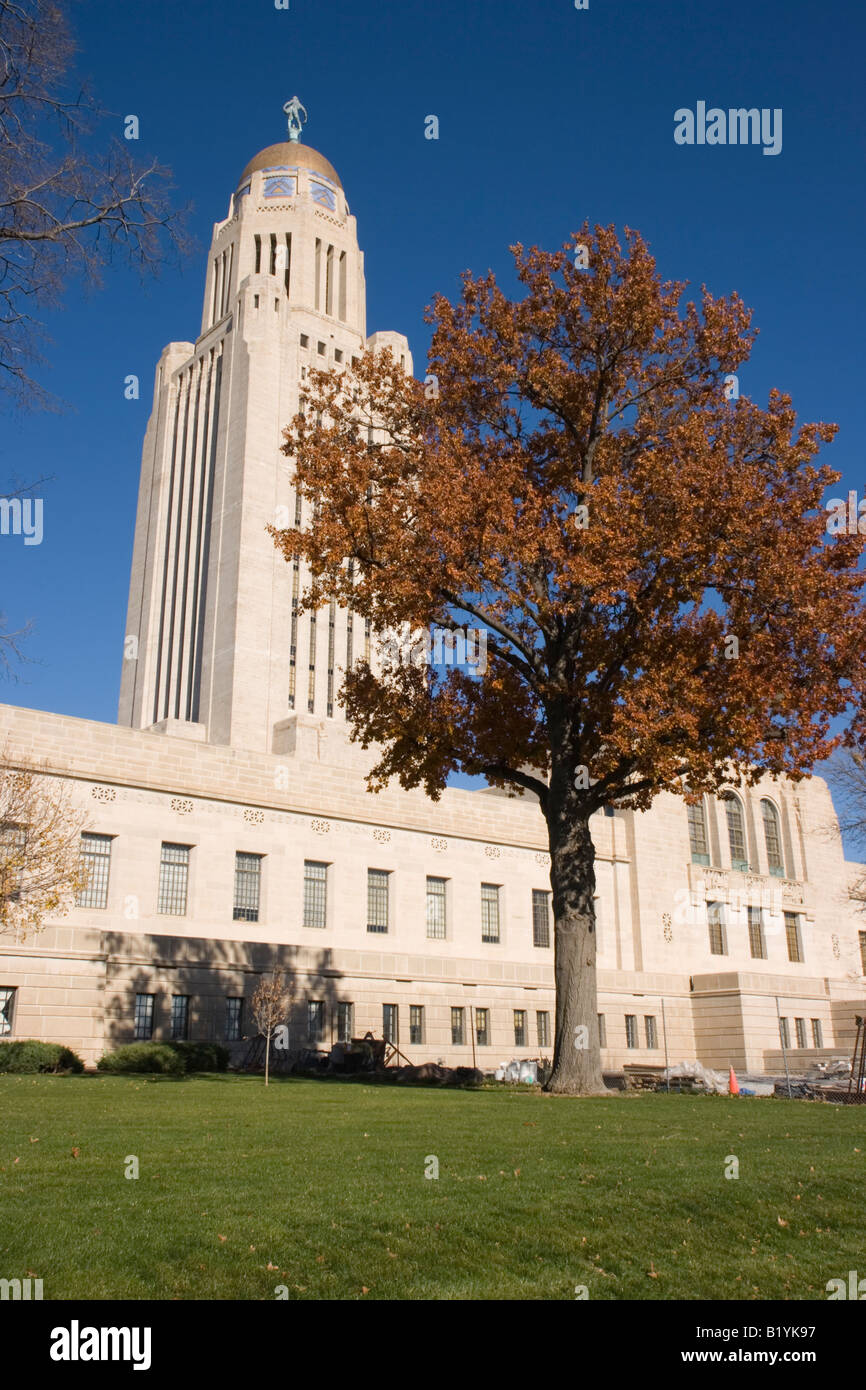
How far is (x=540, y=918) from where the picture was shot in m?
47.1

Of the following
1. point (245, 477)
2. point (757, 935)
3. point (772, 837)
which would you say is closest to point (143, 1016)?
point (757, 935)

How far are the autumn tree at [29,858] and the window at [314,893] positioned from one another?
9.80 m

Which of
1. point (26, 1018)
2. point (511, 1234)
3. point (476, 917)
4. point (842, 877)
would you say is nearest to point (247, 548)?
point (476, 917)

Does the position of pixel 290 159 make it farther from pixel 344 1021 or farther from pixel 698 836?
pixel 344 1021

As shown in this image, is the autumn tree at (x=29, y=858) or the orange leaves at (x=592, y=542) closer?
the orange leaves at (x=592, y=542)

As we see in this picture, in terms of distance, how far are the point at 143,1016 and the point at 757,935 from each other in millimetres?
35636

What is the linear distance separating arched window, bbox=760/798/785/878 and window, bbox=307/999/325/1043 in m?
31.6

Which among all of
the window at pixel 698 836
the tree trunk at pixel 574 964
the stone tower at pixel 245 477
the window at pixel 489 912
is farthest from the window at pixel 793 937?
the tree trunk at pixel 574 964

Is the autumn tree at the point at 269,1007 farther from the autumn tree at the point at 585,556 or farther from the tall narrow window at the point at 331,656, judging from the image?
the tall narrow window at the point at 331,656

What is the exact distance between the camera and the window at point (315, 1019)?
36031 mm

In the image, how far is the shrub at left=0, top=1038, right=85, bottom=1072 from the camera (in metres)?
25.3

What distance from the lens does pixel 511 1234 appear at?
8.63 m

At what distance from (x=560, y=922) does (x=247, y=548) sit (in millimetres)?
55003
